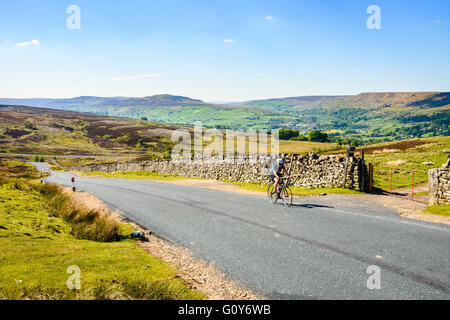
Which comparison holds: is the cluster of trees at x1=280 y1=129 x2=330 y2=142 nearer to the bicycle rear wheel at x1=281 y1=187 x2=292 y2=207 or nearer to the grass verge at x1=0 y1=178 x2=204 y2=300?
the bicycle rear wheel at x1=281 y1=187 x2=292 y2=207

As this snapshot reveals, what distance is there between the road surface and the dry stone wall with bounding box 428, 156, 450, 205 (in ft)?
8.26

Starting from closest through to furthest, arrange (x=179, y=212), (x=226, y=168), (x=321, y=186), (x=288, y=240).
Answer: (x=288, y=240)
(x=179, y=212)
(x=321, y=186)
(x=226, y=168)

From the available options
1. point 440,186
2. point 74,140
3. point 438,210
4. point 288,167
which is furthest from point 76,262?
point 74,140

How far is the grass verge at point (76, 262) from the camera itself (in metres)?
4.56

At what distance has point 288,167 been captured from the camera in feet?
74.7

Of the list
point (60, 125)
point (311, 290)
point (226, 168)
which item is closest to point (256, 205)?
point (311, 290)

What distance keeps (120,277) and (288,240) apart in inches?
196

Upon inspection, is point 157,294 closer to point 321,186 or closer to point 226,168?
point 321,186

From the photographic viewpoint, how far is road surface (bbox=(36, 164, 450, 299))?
589cm

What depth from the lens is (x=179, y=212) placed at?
44.9 ft

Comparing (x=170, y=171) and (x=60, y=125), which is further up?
(x=60, y=125)

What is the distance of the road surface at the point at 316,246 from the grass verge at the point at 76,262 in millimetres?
1632
